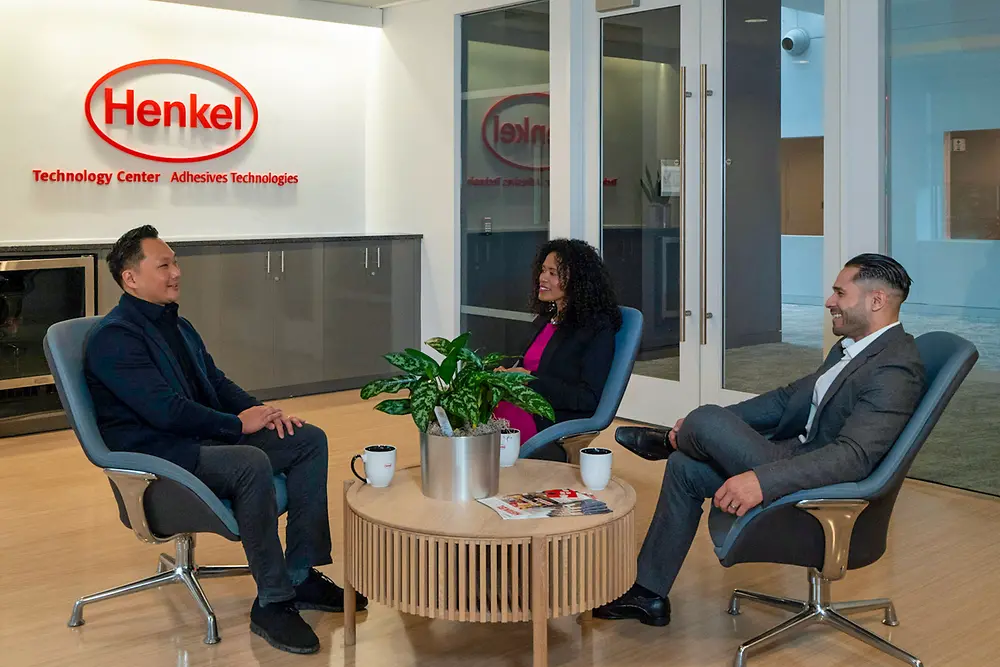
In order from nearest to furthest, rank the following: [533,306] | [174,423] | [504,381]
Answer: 1. [504,381]
2. [174,423]
3. [533,306]

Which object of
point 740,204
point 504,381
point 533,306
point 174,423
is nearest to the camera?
point 504,381

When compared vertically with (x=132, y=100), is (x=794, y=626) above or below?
below

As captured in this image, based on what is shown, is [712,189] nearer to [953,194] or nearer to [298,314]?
[953,194]

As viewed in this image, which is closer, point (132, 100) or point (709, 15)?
point (709, 15)

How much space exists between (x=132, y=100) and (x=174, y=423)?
480 centimetres

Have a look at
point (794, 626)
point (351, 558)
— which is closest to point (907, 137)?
point (794, 626)

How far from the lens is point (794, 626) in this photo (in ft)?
12.0

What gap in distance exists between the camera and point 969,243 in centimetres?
568

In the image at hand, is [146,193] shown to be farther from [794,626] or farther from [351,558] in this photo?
[794,626]

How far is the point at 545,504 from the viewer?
140 inches

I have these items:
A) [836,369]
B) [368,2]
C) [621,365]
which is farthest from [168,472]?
[368,2]

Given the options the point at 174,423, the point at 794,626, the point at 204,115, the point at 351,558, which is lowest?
the point at 794,626

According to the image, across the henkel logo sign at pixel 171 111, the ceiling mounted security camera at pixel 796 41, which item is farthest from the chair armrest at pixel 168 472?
the henkel logo sign at pixel 171 111

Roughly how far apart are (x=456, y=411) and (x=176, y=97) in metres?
5.56
